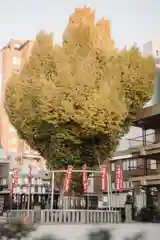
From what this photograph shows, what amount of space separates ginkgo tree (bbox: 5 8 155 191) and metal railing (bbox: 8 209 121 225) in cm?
321

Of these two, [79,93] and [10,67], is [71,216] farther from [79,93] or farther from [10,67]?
[10,67]

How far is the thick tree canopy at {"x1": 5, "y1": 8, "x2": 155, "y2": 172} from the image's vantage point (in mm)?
19641

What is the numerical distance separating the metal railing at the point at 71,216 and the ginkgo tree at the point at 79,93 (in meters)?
3.21

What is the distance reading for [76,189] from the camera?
22703mm

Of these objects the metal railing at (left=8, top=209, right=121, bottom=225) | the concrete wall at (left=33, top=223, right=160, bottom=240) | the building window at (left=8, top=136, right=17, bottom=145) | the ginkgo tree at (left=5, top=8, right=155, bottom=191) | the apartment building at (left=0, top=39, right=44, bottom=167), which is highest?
the apartment building at (left=0, top=39, right=44, bottom=167)

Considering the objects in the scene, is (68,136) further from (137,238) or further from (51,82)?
(137,238)

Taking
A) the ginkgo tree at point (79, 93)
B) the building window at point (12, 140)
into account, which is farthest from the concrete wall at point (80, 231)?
the building window at point (12, 140)

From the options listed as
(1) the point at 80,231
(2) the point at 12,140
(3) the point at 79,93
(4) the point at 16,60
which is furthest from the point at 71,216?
(4) the point at 16,60

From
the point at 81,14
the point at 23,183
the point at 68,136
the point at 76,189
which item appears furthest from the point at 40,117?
the point at 23,183

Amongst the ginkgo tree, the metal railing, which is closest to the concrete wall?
the metal railing

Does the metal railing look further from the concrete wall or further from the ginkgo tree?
the ginkgo tree

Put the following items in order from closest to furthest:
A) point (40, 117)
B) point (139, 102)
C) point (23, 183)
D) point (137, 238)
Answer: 1. point (137, 238)
2. point (40, 117)
3. point (139, 102)
4. point (23, 183)

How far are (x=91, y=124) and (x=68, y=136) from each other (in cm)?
167

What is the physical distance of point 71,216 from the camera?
63.1 feet
